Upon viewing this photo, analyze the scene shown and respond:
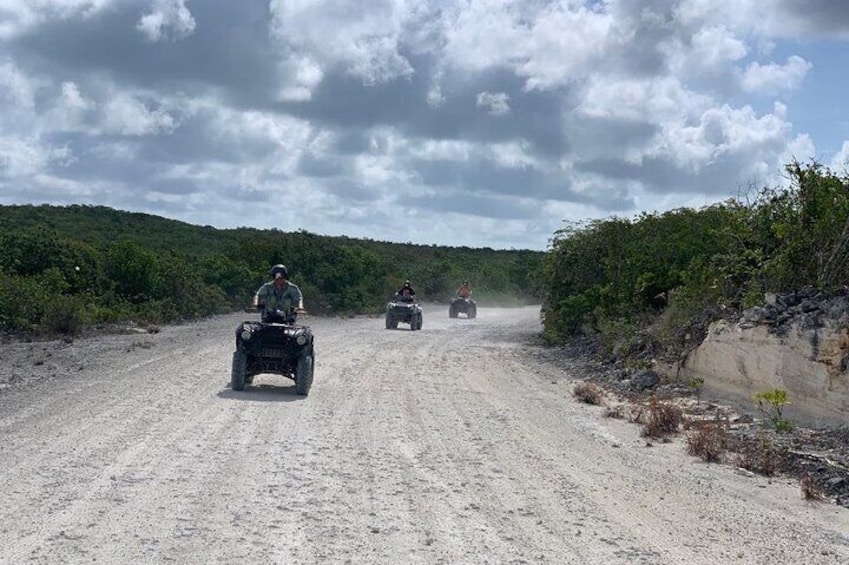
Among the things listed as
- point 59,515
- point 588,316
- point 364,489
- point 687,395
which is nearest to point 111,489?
point 59,515

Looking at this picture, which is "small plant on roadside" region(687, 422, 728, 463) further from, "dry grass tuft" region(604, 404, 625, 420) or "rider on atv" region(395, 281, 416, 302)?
"rider on atv" region(395, 281, 416, 302)

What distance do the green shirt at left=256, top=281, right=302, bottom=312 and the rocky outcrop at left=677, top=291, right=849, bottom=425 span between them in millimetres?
7112

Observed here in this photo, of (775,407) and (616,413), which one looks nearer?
(775,407)

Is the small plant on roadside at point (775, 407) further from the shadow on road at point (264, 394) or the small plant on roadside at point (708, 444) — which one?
the shadow on road at point (264, 394)

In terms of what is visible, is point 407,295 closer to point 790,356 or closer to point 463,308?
point 463,308

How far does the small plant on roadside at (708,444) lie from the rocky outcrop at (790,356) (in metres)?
1.66

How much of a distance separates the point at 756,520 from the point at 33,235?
2750 centimetres

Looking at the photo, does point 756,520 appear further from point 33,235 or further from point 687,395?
point 33,235

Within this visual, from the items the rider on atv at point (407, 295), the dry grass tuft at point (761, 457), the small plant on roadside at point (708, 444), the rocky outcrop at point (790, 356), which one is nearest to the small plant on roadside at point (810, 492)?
the dry grass tuft at point (761, 457)

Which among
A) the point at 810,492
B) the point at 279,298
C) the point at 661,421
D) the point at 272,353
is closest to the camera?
the point at 810,492

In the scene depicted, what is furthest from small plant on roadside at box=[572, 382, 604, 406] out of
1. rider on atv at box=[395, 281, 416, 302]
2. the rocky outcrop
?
rider on atv at box=[395, 281, 416, 302]

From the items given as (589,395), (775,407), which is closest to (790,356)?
(775,407)

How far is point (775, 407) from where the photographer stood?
12648 millimetres

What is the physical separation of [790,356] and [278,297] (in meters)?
7.94
